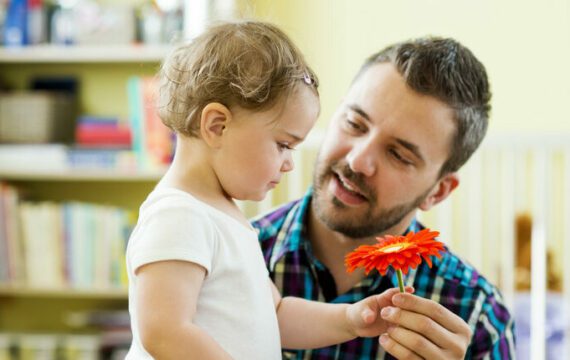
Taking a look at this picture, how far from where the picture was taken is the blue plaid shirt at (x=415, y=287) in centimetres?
149

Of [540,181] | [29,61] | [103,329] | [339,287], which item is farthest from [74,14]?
[339,287]

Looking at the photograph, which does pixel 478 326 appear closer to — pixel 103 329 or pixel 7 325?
pixel 103 329

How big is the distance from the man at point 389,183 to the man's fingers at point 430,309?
34 cm

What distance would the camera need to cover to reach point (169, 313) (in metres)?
0.92

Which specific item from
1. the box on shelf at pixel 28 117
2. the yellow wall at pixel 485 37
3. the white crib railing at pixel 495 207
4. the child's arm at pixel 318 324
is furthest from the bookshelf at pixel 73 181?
the child's arm at pixel 318 324

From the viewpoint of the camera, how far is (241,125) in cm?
103

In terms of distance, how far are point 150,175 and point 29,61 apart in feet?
2.42

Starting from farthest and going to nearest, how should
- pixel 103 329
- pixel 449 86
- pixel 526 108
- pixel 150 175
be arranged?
pixel 526 108, pixel 103 329, pixel 150 175, pixel 449 86

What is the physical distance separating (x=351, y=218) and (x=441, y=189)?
29 centimetres

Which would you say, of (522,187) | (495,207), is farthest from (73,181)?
(522,187)

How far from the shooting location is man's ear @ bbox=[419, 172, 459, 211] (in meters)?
1.64

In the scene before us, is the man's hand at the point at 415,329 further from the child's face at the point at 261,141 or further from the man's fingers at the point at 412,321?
the child's face at the point at 261,141

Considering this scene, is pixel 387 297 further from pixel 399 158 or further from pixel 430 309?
pixel 399 158

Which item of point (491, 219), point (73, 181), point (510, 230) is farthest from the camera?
point (491, 219)
